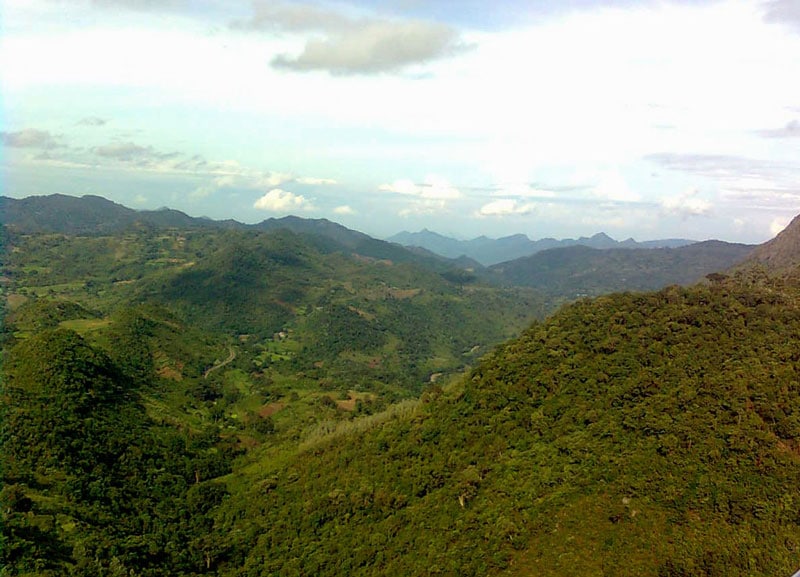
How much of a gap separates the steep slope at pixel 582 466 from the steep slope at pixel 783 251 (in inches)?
2527

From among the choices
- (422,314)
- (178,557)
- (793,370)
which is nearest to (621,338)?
(793,370)

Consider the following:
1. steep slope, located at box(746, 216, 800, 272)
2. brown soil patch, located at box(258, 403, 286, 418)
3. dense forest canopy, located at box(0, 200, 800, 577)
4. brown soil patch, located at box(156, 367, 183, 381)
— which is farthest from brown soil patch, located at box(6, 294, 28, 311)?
steep slope, located at box(746, 216, 800, 272)

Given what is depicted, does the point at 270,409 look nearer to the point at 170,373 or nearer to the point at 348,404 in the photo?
the point at 348,404

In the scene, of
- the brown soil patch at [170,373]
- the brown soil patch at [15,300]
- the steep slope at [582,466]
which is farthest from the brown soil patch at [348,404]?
the brown soil patch at [15,300]

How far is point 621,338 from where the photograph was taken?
1982 inches

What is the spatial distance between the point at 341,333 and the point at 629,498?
116 meters

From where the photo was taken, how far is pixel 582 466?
123 feet

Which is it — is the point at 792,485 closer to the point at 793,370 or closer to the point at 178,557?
the point at 793,370

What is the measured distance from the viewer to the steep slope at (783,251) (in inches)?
4099

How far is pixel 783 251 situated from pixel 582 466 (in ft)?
343

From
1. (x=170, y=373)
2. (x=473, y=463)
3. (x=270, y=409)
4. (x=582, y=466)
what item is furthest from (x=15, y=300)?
(x=582, y=466)

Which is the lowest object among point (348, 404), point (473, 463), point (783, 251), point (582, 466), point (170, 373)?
point (348, 404)

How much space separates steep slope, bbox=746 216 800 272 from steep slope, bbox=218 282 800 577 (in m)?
64.2

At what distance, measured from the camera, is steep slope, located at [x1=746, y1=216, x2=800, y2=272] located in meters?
104
